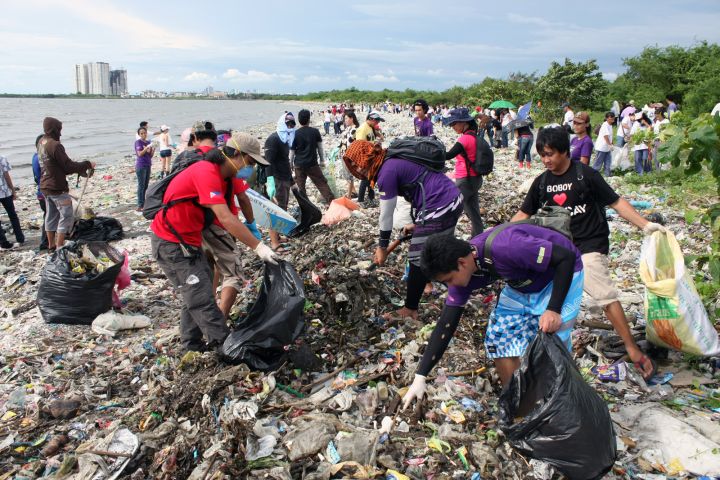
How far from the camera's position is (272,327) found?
3.17m

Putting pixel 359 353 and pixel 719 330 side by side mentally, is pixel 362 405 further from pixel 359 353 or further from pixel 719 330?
pixel 719 330

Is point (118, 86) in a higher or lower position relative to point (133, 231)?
higher

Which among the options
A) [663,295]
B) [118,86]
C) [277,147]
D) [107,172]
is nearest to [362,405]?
[663,295]

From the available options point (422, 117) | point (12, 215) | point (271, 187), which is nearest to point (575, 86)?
point (422, 117)

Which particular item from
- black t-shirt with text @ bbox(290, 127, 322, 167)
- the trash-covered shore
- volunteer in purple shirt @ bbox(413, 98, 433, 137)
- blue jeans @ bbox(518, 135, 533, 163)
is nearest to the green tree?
blue jeans @ bbox(518, 135, 533, 163)

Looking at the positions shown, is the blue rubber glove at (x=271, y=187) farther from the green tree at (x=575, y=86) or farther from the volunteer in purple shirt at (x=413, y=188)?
the green tree at (x=575, y=86)

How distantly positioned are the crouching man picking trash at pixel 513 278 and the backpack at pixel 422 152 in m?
1.31

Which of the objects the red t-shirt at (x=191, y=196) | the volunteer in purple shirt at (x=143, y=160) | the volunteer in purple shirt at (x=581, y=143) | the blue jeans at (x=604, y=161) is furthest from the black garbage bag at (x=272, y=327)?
the blue jeans at (x=604, y=161)

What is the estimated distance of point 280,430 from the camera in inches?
108

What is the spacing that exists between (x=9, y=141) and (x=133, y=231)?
26124 mm

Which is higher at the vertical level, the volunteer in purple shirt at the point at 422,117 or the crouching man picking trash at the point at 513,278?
the volunteer in purple shirt at the point at 422,117

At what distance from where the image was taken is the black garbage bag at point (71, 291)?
185 inches

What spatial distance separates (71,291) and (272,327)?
2.70 meters

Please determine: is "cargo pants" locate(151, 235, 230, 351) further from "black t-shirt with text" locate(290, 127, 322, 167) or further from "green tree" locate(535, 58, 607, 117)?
"green tree" locate(535, 58, 607, 117)
